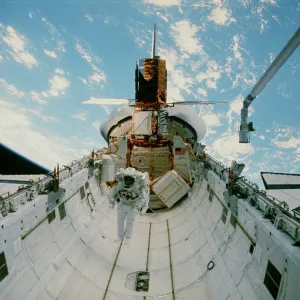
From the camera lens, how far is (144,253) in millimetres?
8453

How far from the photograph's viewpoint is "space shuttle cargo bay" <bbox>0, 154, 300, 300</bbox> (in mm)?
4520

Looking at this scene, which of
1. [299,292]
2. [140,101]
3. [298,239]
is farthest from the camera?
[140,101]

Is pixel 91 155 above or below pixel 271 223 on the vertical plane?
above

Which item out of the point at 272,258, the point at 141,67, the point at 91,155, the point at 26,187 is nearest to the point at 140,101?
the point at 141,67

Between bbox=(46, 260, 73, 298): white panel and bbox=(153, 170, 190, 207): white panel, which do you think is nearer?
bbox=(46, 260, 73, 298): white panel

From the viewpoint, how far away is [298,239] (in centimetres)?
391

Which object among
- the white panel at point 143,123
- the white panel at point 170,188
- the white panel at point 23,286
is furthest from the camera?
the white panel at point 143,123

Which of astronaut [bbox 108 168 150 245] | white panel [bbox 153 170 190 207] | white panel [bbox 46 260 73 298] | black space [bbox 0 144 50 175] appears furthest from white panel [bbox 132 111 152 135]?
black space [bbox 0 144 50 175]

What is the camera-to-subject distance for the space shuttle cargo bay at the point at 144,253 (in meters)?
4.52

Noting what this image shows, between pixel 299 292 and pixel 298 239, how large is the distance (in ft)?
2.74

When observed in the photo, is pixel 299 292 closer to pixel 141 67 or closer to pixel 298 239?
pixel 298 239

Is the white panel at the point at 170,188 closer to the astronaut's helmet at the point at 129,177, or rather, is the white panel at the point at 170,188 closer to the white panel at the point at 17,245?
the astronaut's helmet at the point at 129,177

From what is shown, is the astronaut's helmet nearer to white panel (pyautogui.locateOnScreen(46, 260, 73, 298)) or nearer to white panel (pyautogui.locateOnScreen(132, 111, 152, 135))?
white panel (pyautogui.locateOnScreen(46, 260, 73, 298))

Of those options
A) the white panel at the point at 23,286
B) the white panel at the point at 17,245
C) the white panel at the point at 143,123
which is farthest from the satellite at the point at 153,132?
the white panel at the point at 17,245
